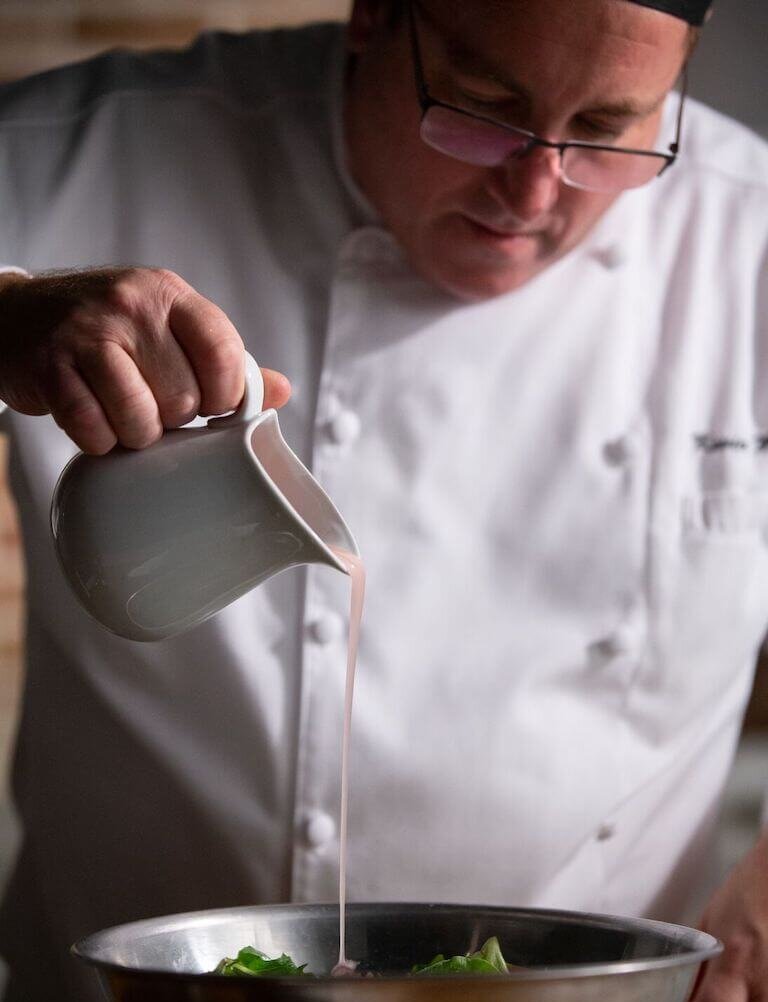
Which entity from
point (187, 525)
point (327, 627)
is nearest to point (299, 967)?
point (187, 525)

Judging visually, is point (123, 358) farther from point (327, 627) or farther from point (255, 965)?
point (327, 627)

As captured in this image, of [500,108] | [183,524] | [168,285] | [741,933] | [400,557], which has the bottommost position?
[741,933]

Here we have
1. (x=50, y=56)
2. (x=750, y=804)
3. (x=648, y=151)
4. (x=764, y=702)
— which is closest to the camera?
(x=648, y=151)

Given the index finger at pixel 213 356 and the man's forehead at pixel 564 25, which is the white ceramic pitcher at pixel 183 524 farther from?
the man's forehead at pixel 564 25

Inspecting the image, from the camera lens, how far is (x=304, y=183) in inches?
52.5

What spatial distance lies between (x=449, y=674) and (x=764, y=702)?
152cm

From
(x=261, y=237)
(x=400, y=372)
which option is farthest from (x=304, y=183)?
(x=400, y=372)

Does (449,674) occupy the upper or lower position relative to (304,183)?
lower

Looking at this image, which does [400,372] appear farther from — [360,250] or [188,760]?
[188,760]

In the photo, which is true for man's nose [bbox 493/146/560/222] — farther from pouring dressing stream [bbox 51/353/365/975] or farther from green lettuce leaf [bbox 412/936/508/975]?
green lettuce leaf [bbox 412/936/508/975]

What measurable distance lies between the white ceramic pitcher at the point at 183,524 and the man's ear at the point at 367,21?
588mm

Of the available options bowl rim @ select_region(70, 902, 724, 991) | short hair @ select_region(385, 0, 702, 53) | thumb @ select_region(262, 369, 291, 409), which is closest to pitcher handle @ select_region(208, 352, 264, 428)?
thumb @ select_region(262, 369, 291, 409)

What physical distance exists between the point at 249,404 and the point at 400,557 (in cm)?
52

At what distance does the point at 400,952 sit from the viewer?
765 millimetres
